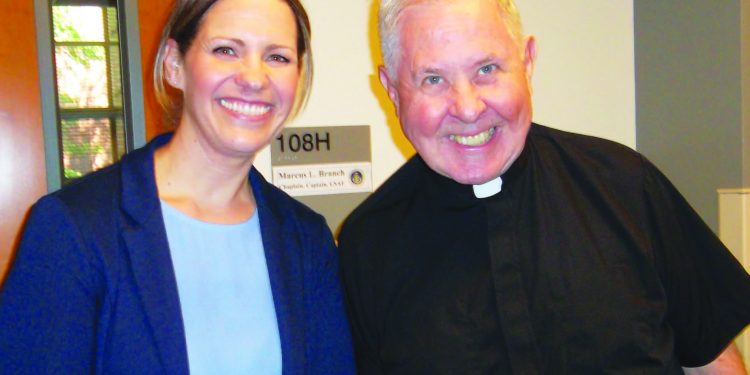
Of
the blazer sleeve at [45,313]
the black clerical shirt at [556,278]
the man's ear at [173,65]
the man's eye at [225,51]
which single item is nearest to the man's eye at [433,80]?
the black clerical shirt at [556,278]

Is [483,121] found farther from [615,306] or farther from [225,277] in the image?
A: [225,277]

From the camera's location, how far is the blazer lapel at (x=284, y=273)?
1392mm

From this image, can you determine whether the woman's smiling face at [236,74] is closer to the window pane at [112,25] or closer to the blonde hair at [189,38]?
the blonde hair at [189,38]

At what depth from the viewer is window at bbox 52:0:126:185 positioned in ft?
7.52

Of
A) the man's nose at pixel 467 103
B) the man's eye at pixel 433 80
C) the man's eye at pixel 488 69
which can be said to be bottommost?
the man's nose at pixel 467 103

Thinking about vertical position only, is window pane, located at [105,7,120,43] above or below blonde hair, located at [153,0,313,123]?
above

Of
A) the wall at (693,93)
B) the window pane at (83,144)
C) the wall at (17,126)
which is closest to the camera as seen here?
the wall at (17,126)

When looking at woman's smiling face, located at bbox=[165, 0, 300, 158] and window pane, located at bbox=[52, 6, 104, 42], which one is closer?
woman's smiling face, located at bbox=[165, 0, 300, 158]

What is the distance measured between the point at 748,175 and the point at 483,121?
4.92ft

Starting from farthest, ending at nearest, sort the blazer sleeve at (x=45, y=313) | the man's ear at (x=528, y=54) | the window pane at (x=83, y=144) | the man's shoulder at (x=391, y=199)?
the window pane at (x=83, y=144)
the man's shoulder at (x=391, y=199)
the man's ear at (x=528, y=54)
the blazer sleeve at (x=45, y=313)

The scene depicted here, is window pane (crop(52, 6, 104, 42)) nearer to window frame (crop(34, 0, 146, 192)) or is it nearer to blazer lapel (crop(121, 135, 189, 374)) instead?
window frame (crop(34, 0, 146, 192))

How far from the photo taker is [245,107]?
1392 millimetres

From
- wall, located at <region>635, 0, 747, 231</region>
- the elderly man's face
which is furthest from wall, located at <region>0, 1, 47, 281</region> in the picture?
wall, located at <region>635, 0, 747, 231</region>

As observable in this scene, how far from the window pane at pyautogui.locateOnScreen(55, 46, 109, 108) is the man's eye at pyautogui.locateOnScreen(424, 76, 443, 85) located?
4.62ft
